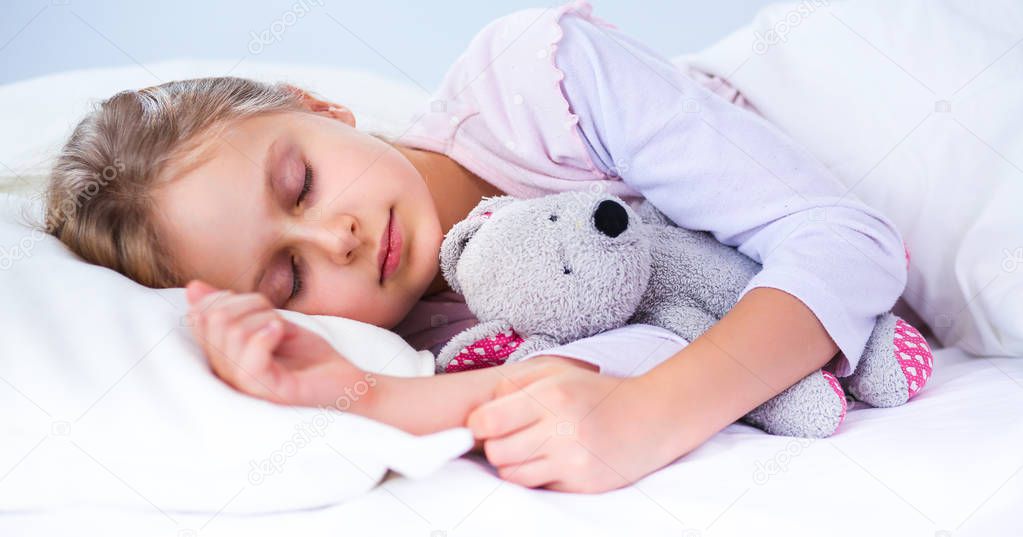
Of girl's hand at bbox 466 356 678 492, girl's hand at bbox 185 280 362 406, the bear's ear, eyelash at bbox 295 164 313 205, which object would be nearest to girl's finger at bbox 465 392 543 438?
girl's hand at bbox 466 356 678 492

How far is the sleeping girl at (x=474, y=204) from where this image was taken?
63 centimetres

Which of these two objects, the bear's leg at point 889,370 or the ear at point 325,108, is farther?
the ear at point 325,108

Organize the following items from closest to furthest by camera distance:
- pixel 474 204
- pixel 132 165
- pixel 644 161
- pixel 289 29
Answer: pixel 132 165
pixel 644 161
pixel 474 204
pixel 289 29

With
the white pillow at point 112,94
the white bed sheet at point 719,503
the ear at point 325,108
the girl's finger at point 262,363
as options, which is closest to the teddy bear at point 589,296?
the white bed sheet at point 719,503

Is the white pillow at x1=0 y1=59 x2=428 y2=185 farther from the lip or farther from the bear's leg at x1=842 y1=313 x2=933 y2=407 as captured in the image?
the bear's leg at x1=842 y1=313 x2=933 y2=407

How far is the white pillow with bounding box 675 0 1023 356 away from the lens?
97cm

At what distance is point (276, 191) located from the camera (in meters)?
0.82

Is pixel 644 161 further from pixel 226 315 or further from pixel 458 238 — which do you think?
pixel 226 315

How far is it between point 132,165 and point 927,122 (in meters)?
0.97

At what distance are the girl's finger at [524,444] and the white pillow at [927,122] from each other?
59cm

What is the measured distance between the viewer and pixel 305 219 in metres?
0.83

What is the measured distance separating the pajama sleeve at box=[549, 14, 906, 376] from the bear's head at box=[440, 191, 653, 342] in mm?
145

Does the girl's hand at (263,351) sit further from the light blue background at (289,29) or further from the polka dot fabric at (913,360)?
the light blue background at (289,29)

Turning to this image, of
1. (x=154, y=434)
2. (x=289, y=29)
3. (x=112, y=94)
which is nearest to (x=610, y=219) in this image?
(x=154, y=434)
